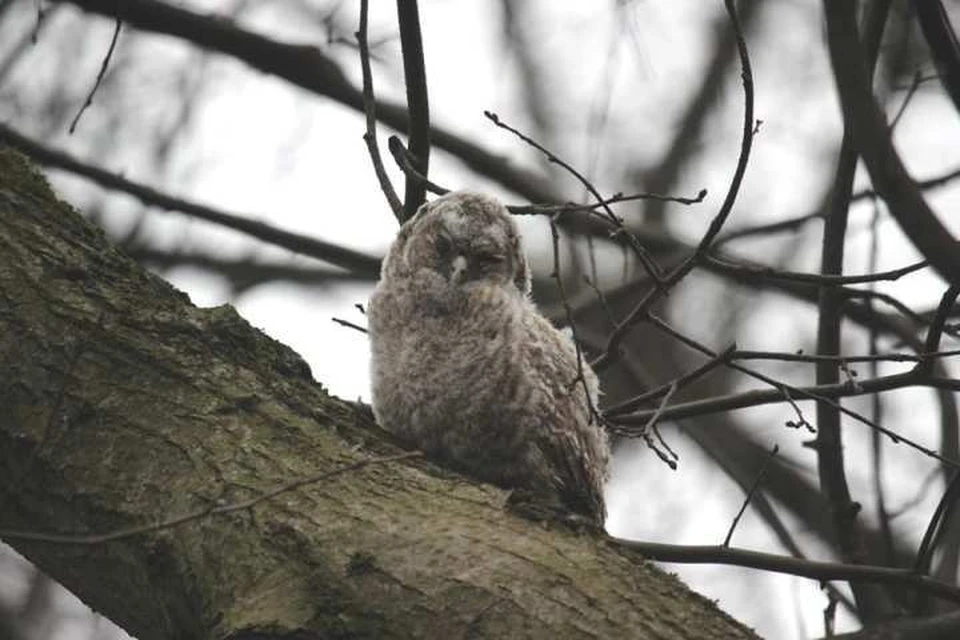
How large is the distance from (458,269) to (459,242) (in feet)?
0.47

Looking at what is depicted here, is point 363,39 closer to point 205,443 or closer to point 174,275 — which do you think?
point 205,443

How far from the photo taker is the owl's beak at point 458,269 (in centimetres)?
430

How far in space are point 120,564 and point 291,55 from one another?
2956mm

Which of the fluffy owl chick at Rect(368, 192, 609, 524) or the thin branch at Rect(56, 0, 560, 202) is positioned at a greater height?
the thin branch at Rect(56, 0, 560, 202)

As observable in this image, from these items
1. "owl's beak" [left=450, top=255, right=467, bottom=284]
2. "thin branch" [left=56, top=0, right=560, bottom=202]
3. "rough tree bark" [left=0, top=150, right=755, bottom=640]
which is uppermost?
"thin branch" [left=56, top=0, right=560, bottom=202]

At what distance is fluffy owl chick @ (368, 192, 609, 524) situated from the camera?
3994 mm

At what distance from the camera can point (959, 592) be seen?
9.72 feet

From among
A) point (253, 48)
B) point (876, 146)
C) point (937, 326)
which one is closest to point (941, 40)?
point (876, 146)

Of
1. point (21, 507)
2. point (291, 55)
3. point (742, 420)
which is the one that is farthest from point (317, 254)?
point (742, 420)

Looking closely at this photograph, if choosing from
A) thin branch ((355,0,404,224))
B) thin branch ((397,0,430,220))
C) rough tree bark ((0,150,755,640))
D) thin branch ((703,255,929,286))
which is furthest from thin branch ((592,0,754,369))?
thin branch ((355,0,404,224))

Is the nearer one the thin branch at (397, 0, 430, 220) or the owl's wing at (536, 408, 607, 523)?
the thin branch at (397, 0, 430, 220)

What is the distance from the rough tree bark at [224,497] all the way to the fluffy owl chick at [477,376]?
2.32ft

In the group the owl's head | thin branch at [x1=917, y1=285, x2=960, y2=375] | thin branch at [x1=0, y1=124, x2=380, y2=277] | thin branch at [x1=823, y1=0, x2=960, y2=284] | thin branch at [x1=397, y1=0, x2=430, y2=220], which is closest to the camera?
thin branch at [x1=823, y1=0, x2=960, y2=284]

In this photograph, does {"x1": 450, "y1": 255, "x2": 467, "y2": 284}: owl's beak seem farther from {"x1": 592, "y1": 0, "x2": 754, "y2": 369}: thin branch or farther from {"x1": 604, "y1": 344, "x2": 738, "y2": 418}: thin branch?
{"x1": 592, "y1": 0, "x2": 754, "y2": 369}: thin branch
